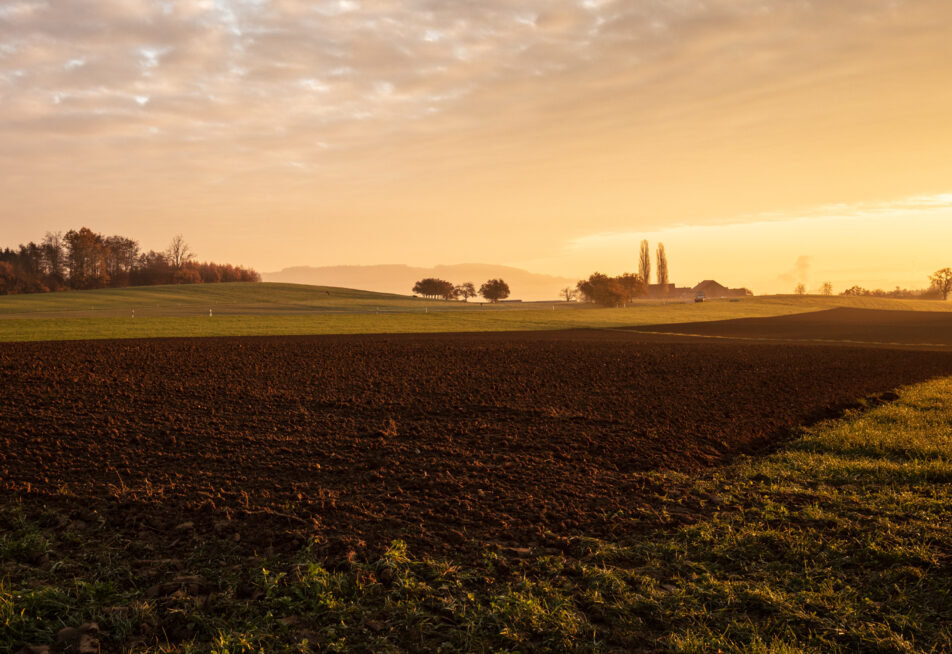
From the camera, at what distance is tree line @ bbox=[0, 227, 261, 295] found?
4163 inches

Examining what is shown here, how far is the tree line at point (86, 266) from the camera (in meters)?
106

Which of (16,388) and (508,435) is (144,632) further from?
(16,388)

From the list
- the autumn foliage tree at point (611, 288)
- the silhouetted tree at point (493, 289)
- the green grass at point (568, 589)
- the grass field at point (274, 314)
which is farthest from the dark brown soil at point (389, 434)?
the silhouetted tree at point (493, 289)

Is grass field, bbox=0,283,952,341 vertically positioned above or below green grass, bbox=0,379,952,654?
above

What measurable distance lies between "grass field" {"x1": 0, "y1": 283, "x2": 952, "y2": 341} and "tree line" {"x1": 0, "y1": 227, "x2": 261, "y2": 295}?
25053mm

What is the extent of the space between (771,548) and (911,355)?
2947 centimetres

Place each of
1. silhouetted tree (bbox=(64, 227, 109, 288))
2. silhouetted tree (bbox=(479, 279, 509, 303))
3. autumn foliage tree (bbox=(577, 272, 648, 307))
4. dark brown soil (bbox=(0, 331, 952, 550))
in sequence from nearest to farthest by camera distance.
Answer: dark brown soil (bbox=(0, 331, 952, 550))
autumn foliage tree (bbox=(577, 272, 648, 307))
silhouetted tree (bbox=(64, 227, 109, 288))
silhouetted tree (bbox=(479, 279, 509, 303))

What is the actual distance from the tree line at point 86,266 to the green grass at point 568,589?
405 ft

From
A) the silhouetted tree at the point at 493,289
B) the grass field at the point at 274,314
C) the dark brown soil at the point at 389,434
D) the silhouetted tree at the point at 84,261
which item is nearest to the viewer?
the dark brown soil at the point at 389,434

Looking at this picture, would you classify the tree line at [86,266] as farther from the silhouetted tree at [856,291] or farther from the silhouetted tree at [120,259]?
the silhouetted tree at [856,291]

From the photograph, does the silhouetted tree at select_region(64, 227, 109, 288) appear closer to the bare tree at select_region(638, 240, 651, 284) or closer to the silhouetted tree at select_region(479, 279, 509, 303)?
the silhouetted tree at select_region(479, 279, 509, 303)

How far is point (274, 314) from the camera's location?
6388cm

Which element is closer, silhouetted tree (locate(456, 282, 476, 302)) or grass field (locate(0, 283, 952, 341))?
grass field (locate(0, 283, 952, 341))

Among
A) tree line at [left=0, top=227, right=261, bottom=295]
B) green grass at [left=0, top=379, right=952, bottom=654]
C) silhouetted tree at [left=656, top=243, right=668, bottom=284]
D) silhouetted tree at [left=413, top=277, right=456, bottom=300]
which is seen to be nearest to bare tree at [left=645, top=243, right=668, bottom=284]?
silhouetted tree at [left=656, top=243, right=668, bottom=284]
